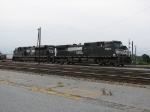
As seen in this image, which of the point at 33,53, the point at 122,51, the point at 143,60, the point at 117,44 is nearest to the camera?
the point at 122,51

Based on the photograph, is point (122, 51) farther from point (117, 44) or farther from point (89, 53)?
point (89, 53)

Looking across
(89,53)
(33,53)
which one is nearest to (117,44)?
(89,53)

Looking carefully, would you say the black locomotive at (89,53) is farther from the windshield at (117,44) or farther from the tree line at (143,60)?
the tree line at (143,60)

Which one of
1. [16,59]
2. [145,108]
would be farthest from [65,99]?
[16,59]

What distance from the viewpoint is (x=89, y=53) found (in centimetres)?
2892

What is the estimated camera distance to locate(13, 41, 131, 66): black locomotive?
26.2 meters

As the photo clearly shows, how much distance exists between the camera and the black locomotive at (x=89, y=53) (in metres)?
26.2

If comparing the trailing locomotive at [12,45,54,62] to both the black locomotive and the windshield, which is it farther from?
the windshield

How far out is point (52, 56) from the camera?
34781mm

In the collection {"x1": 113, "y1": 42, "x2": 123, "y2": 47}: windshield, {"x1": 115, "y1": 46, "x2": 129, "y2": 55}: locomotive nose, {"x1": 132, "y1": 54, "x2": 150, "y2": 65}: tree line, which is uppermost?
{"x1": 113, "y1": 42, "x2": 123, "y2": 47}: windshield

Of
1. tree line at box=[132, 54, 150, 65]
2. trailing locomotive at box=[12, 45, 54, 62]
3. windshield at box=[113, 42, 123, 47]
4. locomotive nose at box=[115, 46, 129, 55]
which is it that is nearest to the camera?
locomotive nose at box=[115, 46, 129, 55]

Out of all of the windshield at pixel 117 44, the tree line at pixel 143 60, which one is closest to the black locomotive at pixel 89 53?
the windshield at pixel 117 44

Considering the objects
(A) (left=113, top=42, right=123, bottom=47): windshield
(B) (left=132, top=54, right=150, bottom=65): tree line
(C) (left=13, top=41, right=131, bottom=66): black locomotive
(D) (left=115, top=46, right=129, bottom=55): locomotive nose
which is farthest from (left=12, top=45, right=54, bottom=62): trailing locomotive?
(B) (left=132, top=54, right=150, bottom=65): tree line

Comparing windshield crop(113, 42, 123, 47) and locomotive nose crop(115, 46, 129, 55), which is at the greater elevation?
windshield crop(113, 42, 123, 47)
